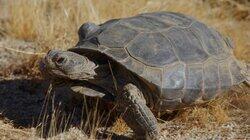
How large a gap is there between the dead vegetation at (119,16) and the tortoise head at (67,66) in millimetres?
408

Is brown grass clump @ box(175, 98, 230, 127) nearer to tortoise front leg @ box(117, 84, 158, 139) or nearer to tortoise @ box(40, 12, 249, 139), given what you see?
tortoise @ box(40, 12, 249, 139)

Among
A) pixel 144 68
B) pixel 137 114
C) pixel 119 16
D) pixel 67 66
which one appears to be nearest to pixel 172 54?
pixel 144 68

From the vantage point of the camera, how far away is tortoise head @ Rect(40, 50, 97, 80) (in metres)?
4.27

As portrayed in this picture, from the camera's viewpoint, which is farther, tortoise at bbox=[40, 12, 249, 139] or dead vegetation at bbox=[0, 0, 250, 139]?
dead vegetation at bbox=[0, 0, 250, 139]

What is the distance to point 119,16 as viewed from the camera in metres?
7.21

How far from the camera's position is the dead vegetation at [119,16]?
4.61 meters

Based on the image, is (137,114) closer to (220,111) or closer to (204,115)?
(204,115)

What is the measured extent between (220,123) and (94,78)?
3.92ft

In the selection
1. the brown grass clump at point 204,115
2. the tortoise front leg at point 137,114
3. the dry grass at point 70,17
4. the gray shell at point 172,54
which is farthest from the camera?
the dry grass at point 70,17

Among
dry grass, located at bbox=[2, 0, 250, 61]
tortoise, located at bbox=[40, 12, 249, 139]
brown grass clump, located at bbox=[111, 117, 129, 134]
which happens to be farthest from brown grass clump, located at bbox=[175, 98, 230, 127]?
dry grass, located at bbox=[2, 0, 250, 61]

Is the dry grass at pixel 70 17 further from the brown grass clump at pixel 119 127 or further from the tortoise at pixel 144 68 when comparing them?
the brown grass clump at pixel 119 127

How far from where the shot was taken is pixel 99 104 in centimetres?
471

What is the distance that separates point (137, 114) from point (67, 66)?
26.7 inches

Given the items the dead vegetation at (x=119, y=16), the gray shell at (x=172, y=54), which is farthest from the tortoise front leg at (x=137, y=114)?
the dead vegetation at (x=119, y=16)
